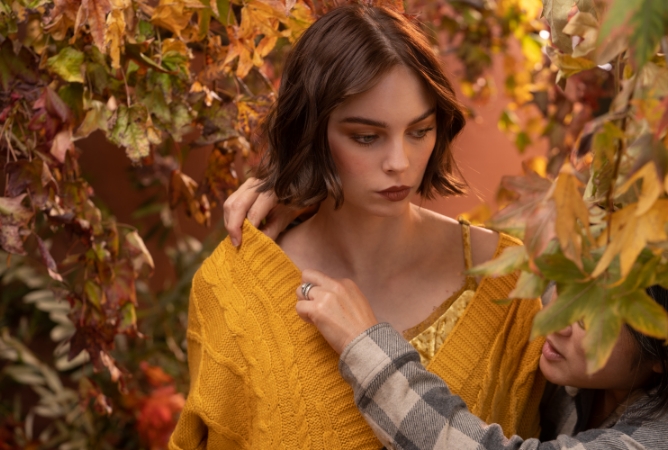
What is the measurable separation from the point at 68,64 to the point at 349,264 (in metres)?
0.63

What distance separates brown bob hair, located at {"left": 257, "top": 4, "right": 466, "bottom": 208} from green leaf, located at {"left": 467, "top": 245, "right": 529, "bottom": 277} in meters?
0.55

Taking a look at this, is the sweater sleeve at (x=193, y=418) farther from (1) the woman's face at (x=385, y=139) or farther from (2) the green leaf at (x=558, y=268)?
(2) the green leaf at (x=558, y=268)

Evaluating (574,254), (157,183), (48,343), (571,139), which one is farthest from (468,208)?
(574,254)

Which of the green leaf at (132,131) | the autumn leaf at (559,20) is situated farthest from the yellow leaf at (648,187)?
the green leaf at (132,131)

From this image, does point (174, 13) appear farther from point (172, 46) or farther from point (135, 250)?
point (135, 250)

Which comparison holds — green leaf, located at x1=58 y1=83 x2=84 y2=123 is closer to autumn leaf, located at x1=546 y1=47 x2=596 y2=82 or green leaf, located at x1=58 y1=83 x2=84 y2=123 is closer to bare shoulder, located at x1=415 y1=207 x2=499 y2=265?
bare shoulder, located at x1=415 y1=207 x2=499 y2=265

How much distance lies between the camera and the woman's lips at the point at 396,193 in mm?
1223

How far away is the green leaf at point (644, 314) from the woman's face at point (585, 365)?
493 millimetres

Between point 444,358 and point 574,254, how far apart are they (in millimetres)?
737

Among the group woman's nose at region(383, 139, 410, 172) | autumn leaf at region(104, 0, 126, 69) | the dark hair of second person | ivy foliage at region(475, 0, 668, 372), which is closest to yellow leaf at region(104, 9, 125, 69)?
autumn leaf at region(104, 0, 126, 69)

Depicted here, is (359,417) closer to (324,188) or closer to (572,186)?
(324,188)

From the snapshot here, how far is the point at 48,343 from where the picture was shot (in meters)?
2.47

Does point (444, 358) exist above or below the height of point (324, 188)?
below

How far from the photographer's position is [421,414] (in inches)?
41.9
